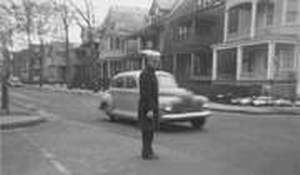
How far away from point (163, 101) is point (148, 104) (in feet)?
11.5

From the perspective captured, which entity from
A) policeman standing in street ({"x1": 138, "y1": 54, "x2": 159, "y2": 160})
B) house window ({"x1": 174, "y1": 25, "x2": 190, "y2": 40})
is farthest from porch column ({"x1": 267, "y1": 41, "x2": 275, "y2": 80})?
policeman standing in street ({"x1": 138, "y1": 54, "x2": 159, "y2": 160})

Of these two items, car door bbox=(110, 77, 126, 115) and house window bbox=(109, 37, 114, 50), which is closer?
car door bbox=(110, 77, 126, 115)

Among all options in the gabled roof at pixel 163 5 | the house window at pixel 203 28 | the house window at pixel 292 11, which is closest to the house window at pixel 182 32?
the house window at pixel 203 28

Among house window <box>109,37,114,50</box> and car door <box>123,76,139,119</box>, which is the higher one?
house window <box>109,37,114,50</box>

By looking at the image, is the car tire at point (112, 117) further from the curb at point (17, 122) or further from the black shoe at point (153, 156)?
the black shoe at point (153, 156)

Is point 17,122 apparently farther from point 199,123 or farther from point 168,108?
point 199,123

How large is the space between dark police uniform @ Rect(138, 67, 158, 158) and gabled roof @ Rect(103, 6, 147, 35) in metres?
39.5

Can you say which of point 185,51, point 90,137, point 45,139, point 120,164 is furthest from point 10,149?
point 185,51

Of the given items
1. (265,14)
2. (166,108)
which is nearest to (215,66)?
(265,14)

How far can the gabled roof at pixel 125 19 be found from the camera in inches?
1850

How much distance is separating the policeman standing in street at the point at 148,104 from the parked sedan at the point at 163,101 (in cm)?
323

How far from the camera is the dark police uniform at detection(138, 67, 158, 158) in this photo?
664 centimetres

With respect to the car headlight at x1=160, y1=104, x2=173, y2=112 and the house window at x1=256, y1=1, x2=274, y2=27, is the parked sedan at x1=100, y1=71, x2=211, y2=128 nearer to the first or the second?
the car headlight at x1=160, y1=104, x2=173, y2=112

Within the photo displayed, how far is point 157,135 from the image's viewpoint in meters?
9.55
